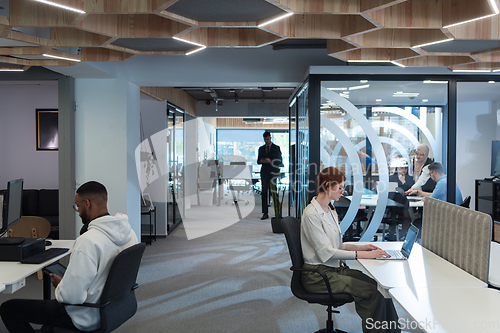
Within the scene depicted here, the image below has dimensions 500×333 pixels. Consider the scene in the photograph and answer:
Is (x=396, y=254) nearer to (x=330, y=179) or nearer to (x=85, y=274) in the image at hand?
(x=330, y=179)

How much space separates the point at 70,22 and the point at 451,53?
325 centimetres

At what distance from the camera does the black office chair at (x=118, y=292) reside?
2.17 m

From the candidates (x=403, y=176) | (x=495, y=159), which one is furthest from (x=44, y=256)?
(x=495, y=159)

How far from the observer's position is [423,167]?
4863 millimetres

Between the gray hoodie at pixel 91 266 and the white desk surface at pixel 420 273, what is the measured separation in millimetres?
1597

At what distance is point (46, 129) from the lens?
20.9ft

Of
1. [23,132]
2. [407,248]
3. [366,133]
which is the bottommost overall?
[407,248]

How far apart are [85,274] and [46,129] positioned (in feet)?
16.6

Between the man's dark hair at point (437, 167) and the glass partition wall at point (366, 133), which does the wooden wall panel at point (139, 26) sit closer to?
the glass partition wall at point (366, 133)

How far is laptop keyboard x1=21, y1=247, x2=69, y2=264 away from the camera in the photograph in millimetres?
2646

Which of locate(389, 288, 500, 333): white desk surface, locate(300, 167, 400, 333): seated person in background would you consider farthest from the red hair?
locate(389, 288, 500, 333): white desk surface

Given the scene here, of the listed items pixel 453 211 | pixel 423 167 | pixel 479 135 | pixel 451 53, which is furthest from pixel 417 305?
pixel 479 135

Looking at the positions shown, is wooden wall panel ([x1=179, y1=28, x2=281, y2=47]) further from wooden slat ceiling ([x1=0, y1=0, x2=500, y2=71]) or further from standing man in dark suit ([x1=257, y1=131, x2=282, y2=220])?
standing man in dark suit ([x1=257, y1=131, x2=282, y2=220])

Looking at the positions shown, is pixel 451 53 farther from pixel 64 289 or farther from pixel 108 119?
pixel 108 119
